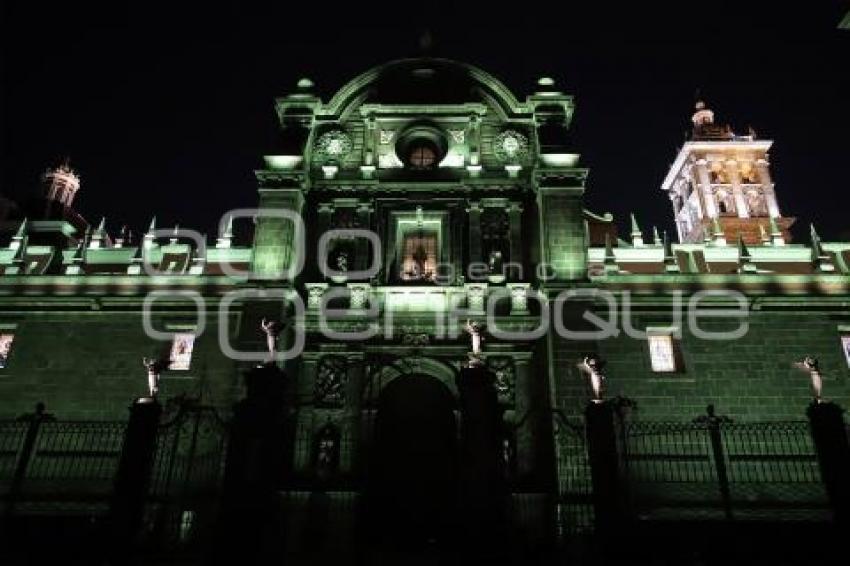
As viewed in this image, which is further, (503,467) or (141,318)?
(141,318)

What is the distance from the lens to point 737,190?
1961 inches

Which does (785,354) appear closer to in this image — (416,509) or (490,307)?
(490,307)

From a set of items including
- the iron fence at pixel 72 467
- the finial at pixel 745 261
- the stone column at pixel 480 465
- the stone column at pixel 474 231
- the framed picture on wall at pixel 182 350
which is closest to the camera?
the stone column at pixel 480 465

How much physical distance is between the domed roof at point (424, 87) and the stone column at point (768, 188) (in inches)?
1110

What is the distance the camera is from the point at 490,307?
24.6 meters

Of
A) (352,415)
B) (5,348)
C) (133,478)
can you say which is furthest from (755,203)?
(5,348)

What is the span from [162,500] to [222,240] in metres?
12.1

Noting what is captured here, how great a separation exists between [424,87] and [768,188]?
3146cm

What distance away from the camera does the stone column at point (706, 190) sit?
48.9 meters

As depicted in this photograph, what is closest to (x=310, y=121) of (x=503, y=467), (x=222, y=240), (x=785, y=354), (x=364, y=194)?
(x=364, y=194)

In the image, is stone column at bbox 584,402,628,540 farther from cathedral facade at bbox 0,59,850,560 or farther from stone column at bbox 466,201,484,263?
stone column at bbox 466,201,484,263

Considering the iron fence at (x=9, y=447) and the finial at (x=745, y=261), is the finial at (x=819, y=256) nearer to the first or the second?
the finial at (x=745, y=261)

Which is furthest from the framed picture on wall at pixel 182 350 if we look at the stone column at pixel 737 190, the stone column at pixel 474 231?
the stone column at pixel 737 190

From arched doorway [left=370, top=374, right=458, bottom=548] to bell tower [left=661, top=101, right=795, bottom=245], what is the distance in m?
29.2
